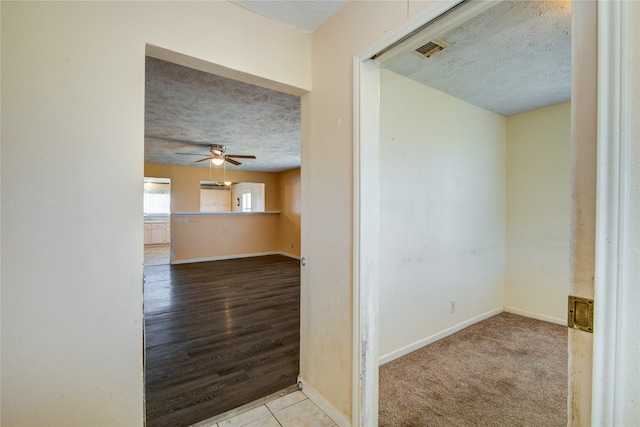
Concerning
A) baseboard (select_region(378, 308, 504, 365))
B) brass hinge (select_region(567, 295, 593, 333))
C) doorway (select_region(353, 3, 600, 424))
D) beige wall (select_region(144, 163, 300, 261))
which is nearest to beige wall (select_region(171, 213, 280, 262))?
beige wall (select_region(144, 163, 300, 261))

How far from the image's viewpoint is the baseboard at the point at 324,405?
4.97 feet

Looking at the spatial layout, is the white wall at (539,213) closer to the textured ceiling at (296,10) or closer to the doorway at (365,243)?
the doorway at (365,243)

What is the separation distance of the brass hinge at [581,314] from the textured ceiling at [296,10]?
5.56 ft

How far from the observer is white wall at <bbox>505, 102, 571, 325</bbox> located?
2.92 metres

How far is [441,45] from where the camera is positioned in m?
1.79

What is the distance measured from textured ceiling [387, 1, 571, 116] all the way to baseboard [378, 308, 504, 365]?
2320 mm

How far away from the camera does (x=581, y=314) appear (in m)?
0.68

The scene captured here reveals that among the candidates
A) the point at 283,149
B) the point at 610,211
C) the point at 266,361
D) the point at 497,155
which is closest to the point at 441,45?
the point at 610,211

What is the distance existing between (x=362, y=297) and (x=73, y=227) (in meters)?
1.35

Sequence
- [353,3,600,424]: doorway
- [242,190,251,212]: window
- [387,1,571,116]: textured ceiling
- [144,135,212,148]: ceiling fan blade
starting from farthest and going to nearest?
[242,190,251,212]: window, [144,135,212,148]: ceiling fan blade, [387,1,571,116]: textured ceiling, [353,3,600,424]: doorway

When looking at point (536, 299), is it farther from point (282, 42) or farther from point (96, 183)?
point (96, 183)

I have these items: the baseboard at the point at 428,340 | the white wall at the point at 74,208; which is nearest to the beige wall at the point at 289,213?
the baseboard at the point at 428,340

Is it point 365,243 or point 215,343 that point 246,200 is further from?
point 365,243

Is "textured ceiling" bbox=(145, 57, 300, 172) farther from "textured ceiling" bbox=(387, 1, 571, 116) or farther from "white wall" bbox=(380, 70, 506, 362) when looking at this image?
"textured ceiling" bbox=(387, 1, 571, 116)
